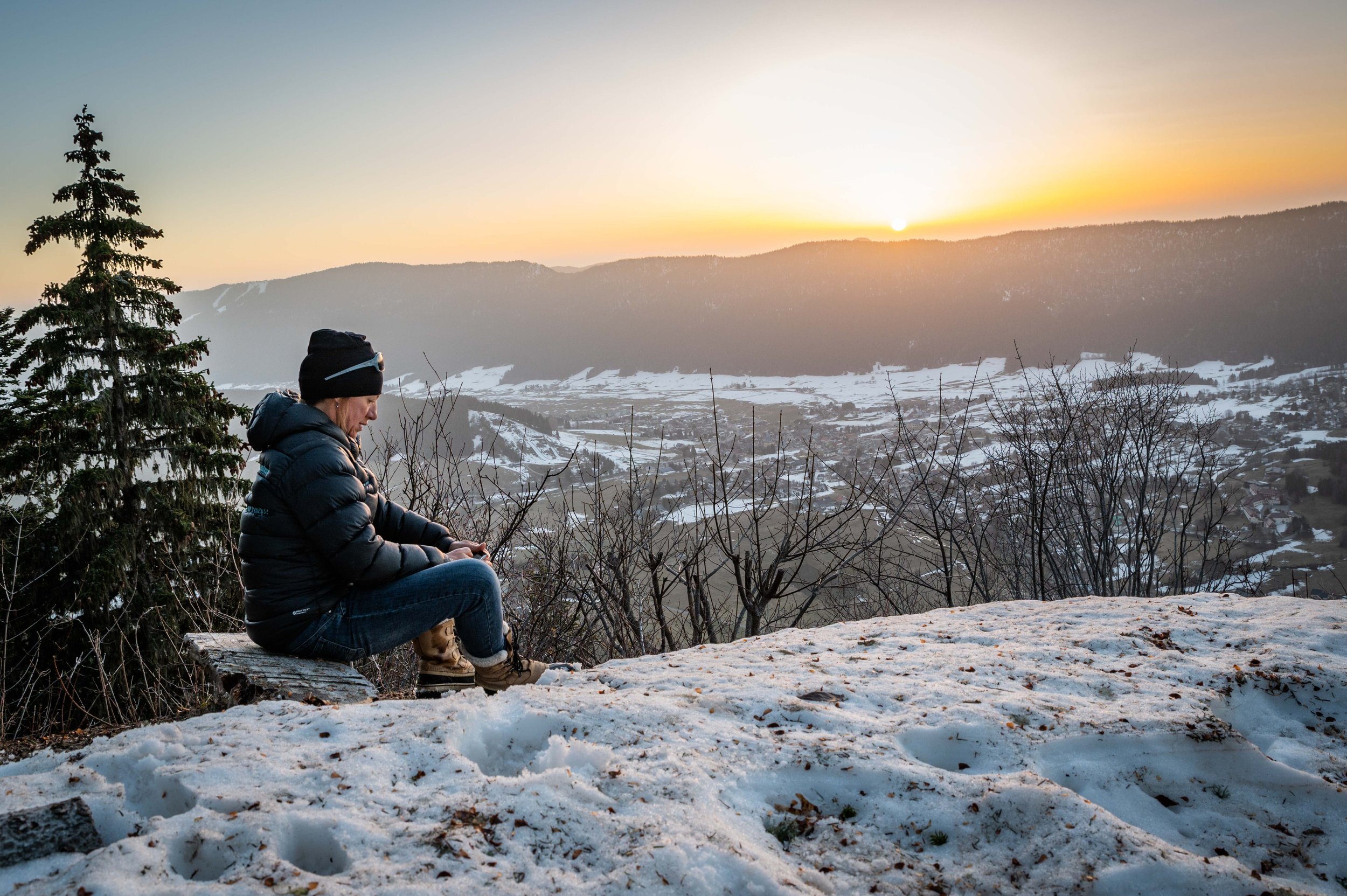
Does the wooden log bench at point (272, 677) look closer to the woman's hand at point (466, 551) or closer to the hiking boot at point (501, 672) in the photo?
the hiking boot at point (501, 672)

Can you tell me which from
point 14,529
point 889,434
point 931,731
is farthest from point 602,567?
point 889,434

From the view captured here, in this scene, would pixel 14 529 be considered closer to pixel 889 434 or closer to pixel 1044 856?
pixel 1044 856

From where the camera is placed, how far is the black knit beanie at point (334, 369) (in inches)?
119

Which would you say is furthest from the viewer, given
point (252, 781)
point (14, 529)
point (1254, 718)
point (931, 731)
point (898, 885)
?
point (14, 529)

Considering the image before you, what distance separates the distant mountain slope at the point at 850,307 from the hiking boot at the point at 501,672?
58262mm

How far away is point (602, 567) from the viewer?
280 inches

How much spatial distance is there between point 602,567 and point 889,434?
34206 mm

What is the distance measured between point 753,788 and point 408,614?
1.64m

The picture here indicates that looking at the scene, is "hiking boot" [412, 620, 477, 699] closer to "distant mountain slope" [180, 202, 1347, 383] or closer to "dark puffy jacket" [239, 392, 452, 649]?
"dark puffy jacket" [239, 392, 452, 649]

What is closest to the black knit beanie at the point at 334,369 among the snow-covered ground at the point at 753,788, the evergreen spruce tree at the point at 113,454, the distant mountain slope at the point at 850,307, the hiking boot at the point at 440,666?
the hiking boot at the point at 440,666

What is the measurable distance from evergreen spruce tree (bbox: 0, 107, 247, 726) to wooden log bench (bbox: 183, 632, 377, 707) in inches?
356

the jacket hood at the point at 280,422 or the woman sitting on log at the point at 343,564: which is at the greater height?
the jacket hood at the point at 280,422

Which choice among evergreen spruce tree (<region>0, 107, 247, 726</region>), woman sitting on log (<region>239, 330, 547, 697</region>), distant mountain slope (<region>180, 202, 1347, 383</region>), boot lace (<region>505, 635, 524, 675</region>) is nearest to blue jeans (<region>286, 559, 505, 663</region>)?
woman sitting on log (<region>239, 330, 547, 697</region>)

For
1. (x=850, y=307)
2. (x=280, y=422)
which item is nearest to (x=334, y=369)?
(x=280, y=422)
